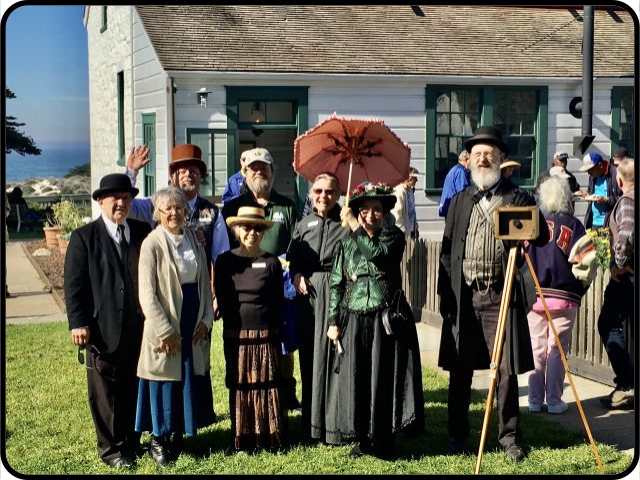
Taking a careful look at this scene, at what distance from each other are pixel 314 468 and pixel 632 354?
334 centimetres

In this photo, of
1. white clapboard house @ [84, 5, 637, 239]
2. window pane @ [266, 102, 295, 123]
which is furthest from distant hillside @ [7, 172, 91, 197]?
white clapboard house @ [84, 5, 637, 239]

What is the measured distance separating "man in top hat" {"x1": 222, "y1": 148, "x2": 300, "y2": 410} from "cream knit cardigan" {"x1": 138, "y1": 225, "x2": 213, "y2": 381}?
991 millimetres

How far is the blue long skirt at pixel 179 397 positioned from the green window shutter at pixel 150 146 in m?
9.63

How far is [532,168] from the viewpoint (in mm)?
16562

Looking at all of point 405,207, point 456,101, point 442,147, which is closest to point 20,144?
point 442,147

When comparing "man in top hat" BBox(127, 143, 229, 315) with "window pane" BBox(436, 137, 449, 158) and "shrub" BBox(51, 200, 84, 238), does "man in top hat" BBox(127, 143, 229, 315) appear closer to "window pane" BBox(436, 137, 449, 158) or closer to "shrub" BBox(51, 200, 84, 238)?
"window pane" BBox(436, 137, 449, 158)

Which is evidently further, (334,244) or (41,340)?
(41,340)

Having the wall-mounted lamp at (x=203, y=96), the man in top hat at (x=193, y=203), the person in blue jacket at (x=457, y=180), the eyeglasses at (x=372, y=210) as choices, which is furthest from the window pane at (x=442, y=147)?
the eyeglasses at (x=372, y=210)

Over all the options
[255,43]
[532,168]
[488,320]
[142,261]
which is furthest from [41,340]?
[532,168]

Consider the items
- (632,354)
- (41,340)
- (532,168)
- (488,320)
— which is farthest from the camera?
(532,168)

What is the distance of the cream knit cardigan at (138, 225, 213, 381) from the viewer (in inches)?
241

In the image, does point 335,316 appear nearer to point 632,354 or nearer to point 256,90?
point 632,354

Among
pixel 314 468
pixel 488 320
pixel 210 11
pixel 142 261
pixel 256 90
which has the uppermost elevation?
pixel 210 11

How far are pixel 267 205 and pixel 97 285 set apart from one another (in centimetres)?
152
